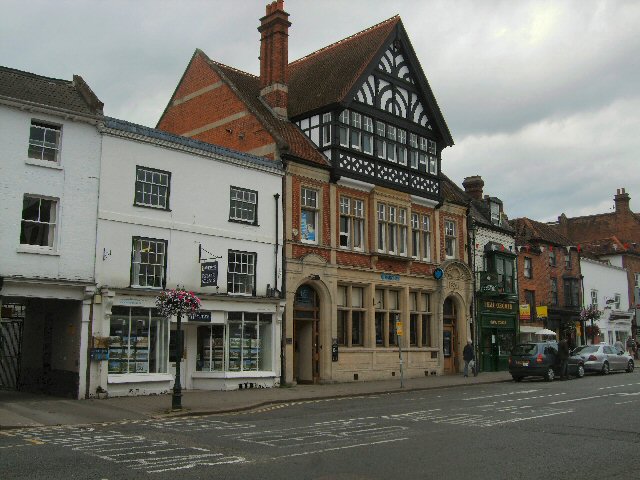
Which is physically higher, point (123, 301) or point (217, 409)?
point (123, 301)

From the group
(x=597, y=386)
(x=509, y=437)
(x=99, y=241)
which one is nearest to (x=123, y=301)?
(x=99, y=241)

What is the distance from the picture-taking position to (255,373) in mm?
24703

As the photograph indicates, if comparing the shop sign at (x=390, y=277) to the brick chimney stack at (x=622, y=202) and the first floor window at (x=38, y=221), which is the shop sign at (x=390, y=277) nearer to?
the first floor window at (x=38, y=221)

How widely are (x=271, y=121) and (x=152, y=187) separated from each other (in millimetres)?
8122

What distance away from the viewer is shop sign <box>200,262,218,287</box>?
898 inches

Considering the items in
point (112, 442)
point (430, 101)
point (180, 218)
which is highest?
point (430, 101)

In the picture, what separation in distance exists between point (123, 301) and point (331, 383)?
10089mm

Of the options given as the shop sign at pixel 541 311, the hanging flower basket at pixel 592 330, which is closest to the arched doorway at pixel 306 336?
the shop sign at pixel 541 311

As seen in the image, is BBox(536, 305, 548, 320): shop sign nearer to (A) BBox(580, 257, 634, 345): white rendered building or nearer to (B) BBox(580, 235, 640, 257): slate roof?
(A) BBox(580, 257, 634, 345): white rendered building

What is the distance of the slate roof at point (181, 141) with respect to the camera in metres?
21.8

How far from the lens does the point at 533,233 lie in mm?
44875

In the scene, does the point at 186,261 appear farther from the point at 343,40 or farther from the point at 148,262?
the point at 343,40

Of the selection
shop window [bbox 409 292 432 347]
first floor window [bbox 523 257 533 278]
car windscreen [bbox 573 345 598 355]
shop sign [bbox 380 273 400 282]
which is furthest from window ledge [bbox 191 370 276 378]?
first floor window [bbox 523 257 533 278]

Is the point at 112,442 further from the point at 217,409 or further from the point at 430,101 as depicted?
the point at 430,101
